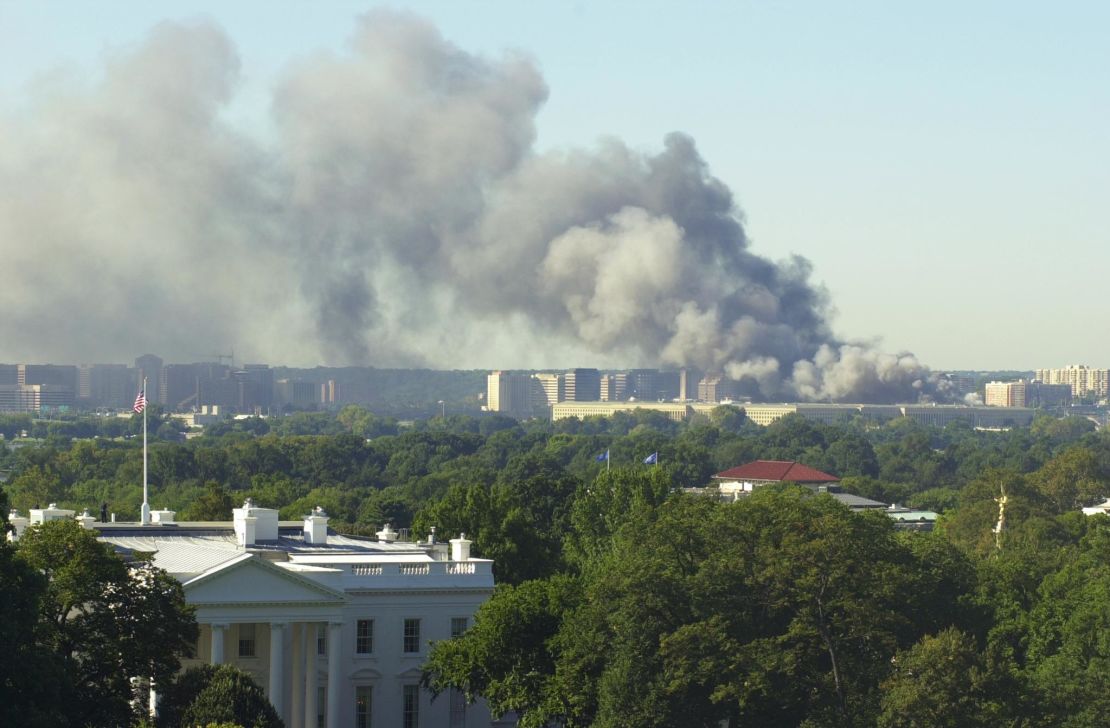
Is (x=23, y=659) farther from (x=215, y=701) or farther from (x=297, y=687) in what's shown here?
(x=297, y=687)

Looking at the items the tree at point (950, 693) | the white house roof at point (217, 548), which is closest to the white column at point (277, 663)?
the white house roof at point (217, 548)

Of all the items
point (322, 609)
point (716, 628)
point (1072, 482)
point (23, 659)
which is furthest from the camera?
point (1072, 482)

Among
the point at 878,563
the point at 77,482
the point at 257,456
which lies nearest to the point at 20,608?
the point at 878,563

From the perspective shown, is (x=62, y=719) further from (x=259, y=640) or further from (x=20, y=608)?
(x=259, y=640)

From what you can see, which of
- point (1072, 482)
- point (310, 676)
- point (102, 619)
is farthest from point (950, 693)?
point (1072, 482)

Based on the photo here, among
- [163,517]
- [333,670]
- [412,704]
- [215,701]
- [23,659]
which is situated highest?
[163,517]

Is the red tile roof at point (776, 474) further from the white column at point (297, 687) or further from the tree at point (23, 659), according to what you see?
the tree at point (23, 659)

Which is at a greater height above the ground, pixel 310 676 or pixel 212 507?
pixel 212 507

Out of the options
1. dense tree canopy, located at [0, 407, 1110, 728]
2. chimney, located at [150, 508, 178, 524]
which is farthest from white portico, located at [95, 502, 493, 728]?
chimney, located at [150, 508, 178, 524]
